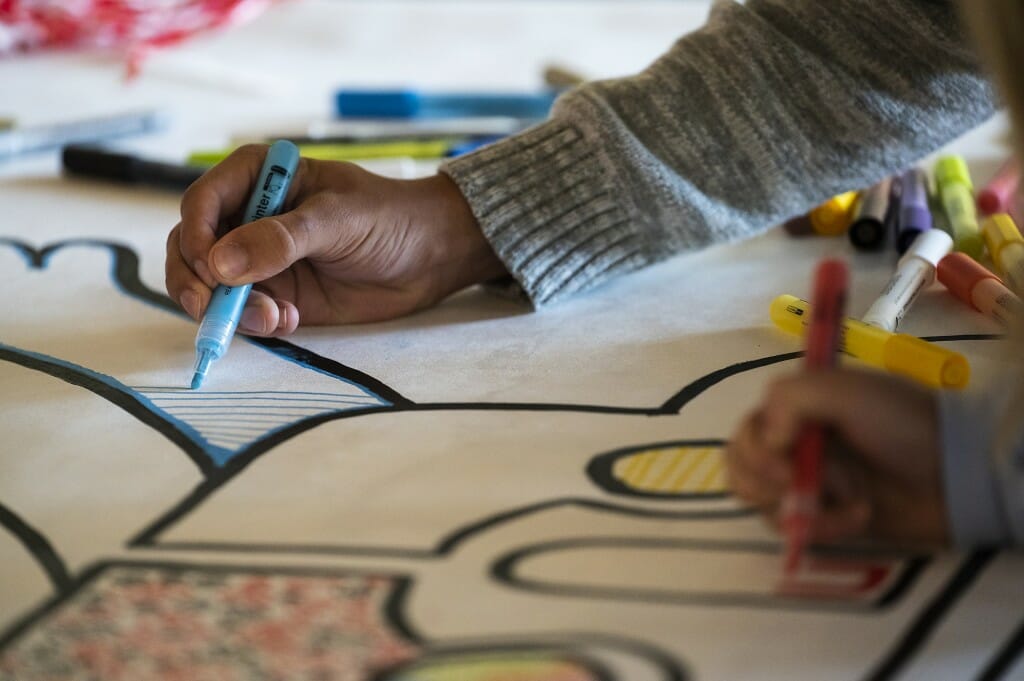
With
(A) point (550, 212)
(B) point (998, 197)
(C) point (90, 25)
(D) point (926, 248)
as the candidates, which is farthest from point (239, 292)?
(C) point (90, 25)

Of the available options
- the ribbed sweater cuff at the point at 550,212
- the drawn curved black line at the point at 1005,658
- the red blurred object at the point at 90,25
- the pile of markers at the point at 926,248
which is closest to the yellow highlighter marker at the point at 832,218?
the pile of markers at the point at 926,248

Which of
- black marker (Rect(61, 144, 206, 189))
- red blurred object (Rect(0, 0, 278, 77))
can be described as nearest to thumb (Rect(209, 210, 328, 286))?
black marker (Rect(61, 144, 206, 189))

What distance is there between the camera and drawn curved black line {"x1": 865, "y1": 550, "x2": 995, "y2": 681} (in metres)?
0.43

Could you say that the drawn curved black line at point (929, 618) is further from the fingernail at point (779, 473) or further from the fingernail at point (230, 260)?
the fingernail at point (230, 260)

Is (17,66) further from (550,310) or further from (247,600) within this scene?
(247,600)

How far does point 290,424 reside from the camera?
0.62 meters

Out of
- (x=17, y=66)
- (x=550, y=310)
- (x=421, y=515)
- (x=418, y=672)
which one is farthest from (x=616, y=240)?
(x=17, y=66)

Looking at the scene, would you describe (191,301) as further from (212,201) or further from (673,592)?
(673,592)

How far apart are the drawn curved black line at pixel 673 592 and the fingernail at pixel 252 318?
0.28 metres

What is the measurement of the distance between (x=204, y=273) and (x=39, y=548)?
224 mm

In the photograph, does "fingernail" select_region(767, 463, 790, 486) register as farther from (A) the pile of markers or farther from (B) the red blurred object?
(B) the red blurred object

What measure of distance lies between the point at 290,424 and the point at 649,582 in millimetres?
224

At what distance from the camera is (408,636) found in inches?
17.6

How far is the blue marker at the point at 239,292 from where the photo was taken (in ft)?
2.21
